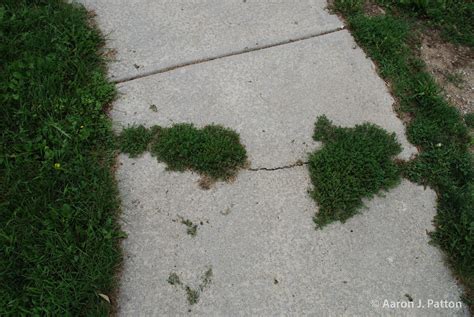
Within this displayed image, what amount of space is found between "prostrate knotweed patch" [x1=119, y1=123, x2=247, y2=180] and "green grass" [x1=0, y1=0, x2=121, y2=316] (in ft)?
0.59

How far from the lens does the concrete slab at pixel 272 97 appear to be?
119 inches

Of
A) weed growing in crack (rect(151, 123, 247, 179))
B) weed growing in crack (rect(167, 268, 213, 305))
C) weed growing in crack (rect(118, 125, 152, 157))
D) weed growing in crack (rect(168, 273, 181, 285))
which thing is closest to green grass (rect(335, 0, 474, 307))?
weed growing in crack (rect(151, 123, 247, 179))

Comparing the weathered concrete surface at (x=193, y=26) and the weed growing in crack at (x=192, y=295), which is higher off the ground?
the weathered concrete surface at (x=193, y=26)

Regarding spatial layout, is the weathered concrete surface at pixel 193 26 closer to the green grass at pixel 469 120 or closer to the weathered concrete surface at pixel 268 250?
the weathered concrete surface at pixel 268 250

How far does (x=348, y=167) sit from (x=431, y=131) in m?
0.66

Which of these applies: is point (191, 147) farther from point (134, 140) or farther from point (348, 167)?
point (348, 167)

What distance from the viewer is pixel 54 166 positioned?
2.72 m

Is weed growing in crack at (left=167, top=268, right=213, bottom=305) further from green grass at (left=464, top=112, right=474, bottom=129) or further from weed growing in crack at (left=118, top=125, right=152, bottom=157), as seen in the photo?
green grass at (left=464, top=112, right=474, bottom=129)

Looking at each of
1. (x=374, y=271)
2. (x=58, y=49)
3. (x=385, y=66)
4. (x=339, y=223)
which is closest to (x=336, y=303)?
(x=374, y=271)

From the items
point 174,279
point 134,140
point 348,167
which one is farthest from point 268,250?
point 134,140

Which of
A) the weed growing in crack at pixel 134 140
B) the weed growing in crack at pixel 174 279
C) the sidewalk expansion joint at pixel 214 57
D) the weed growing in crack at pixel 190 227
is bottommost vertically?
the weed growing in crack at pixel 174 279

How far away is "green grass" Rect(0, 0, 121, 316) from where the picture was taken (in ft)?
7.80

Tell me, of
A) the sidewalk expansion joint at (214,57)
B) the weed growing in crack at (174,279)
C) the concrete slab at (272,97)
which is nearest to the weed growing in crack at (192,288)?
the weed growing in crack at (174,279)

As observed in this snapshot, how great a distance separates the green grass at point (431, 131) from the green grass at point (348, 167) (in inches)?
7.2
